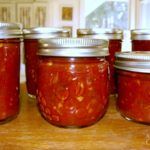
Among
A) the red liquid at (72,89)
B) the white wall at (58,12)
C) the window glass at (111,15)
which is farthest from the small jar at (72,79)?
the window glass at (111,15)

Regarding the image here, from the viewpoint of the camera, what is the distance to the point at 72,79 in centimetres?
34

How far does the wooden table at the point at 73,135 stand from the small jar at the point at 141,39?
5.6 inches

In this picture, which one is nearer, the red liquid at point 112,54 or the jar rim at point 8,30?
the jar rim at point 8,30

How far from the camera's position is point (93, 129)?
0.37 m

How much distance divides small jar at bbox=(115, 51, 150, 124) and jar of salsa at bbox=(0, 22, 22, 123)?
151 mm

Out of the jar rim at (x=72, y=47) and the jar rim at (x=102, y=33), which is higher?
the jar rim at (x=102, y=33)

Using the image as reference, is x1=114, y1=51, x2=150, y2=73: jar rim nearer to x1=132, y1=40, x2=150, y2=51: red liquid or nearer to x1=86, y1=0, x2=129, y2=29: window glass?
x1=132, y1=40, x2=150, y2=51: red liquid

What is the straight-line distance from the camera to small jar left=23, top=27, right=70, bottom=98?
A: 1.43 feet

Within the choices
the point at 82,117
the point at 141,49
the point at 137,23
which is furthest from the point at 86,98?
the point at 137,23

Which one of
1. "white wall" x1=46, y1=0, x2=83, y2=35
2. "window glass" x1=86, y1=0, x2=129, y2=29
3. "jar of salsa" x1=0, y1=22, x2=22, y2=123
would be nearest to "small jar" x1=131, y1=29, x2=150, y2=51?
"jar of salsa" x1=0, y1=22, x2=22, y2=123

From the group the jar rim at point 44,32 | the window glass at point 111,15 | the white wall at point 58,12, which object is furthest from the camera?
the window glass at point 111,15

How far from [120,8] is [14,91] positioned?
51.7 inches

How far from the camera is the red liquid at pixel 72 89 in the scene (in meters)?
0.34

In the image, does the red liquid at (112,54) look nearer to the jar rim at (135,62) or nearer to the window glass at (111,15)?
the jar rim at (135,62)
